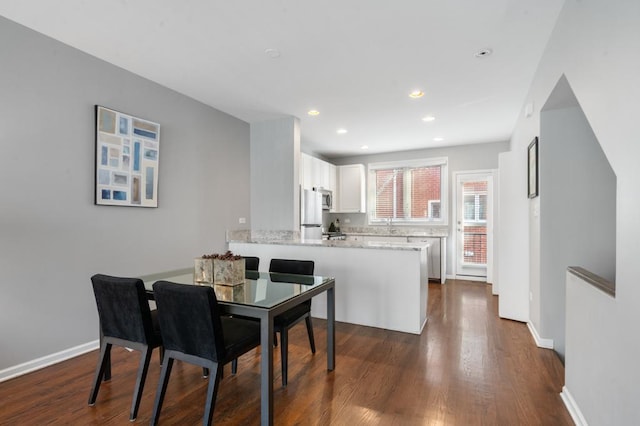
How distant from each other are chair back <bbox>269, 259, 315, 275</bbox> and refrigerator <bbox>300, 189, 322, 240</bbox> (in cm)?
162

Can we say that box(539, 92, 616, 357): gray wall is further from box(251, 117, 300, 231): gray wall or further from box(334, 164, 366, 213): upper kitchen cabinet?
box(334, 164, 366, 213): upper kitchen cabinet

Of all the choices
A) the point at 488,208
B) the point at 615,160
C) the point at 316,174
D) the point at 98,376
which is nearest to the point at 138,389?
the point at 98,376

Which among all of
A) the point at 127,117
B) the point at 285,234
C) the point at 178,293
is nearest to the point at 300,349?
the point at 178,293

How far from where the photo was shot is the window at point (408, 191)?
251 inches

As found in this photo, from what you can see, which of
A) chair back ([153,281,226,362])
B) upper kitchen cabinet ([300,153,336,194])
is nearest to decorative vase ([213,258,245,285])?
chair back ([153,281,226,362])

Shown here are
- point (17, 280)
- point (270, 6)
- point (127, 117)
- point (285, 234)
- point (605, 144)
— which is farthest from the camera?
point (285, 234)

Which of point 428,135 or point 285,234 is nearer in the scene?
point 285,234

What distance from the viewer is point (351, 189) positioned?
6.88 metres

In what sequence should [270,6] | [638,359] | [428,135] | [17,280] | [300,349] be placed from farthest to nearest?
[428,135], [300,349], [17,280], [270,6], [638,359]

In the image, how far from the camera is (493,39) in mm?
2516

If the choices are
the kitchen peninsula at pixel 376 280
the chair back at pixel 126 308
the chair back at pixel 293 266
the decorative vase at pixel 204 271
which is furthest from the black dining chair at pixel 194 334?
the kitchen peninsula at pixel 376 280

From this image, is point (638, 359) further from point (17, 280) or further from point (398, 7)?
point (17, 280)

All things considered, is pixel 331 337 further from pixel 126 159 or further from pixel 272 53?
pixel 126 159

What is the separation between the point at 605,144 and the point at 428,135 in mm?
4033
